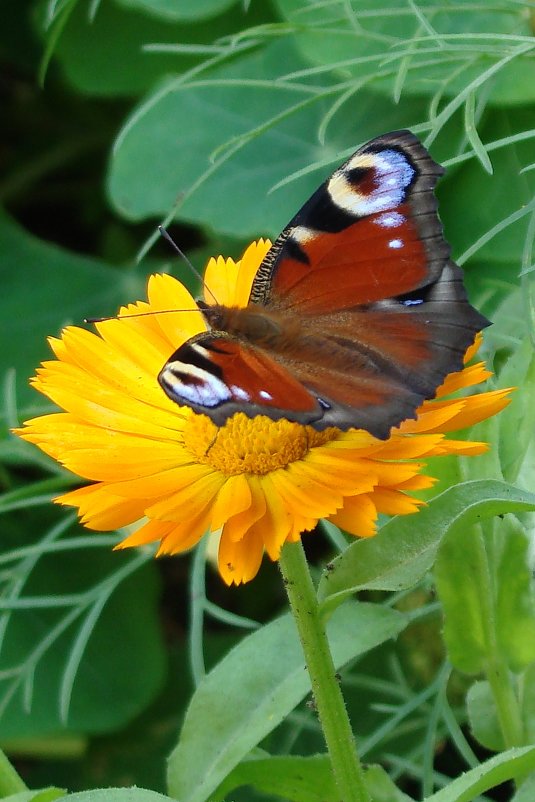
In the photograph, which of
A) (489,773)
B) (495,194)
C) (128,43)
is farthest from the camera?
(128,43)

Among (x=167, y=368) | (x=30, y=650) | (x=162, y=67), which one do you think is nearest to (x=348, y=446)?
(x=167, y=368)

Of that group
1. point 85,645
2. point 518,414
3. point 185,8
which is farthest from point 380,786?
point 185,8

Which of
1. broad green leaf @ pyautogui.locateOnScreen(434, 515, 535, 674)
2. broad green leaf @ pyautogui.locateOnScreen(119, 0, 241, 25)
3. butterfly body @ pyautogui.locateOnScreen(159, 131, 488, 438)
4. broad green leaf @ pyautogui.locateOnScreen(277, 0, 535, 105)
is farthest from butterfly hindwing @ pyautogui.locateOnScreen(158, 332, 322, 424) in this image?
broad green leaf @ pyautogui.locateOnScreen(119, 0, 241, 25)

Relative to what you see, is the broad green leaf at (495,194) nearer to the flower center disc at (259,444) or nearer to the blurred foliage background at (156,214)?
the blurred foliage background at (156,214)

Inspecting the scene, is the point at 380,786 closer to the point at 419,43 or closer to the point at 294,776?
the point at 294,776

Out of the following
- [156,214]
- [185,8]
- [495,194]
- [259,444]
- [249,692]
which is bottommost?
[249,692]

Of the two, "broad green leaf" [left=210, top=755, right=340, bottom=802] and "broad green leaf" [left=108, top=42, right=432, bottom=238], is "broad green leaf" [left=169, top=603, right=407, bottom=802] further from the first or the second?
"broad green leaf" [left=108, top=42, right=432, bottom=238]

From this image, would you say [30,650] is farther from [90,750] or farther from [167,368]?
[167,368]

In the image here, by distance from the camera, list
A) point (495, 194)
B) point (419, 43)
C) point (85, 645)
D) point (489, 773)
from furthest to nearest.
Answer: point (85, 645) → point (495, 194) → point (419, 43) → point (489, 773)
